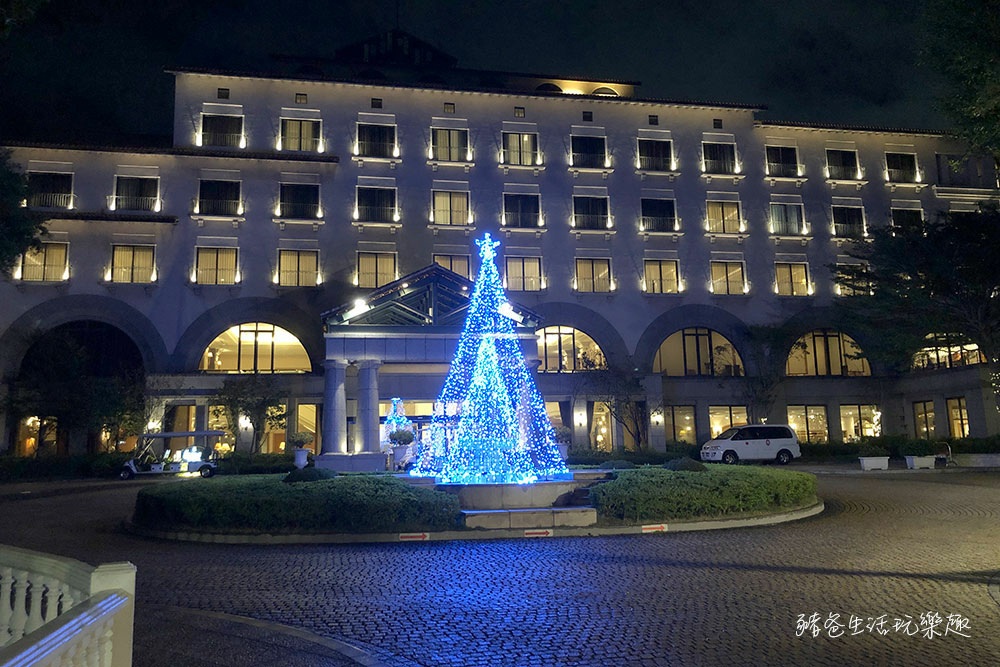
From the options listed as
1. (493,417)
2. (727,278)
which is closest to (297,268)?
(493,417)

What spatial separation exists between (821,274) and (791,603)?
41288 millimetres

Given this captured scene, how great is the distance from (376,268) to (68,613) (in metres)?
37.8

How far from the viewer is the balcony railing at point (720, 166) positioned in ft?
151

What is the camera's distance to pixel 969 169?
48906 mm

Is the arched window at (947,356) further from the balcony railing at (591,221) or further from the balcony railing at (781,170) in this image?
the balcony railing at (591,221)

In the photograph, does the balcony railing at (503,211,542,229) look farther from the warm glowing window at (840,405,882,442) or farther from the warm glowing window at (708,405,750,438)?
the warm glowing window at (840,405,882,442)

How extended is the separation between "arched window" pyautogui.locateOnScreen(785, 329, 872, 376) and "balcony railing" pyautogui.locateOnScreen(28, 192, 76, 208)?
42981 millimetres

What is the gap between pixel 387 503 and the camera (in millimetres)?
14797

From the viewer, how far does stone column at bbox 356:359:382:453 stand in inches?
1122

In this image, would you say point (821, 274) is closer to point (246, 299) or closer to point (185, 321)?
point (246, 299)

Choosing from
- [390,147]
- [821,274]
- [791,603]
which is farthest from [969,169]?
[791,603]

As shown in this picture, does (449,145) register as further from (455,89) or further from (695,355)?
(695,355)

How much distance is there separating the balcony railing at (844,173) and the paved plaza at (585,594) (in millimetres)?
35738

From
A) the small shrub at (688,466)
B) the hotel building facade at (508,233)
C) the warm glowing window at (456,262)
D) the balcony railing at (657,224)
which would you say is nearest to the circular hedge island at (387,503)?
the small shrub at (688,466)
